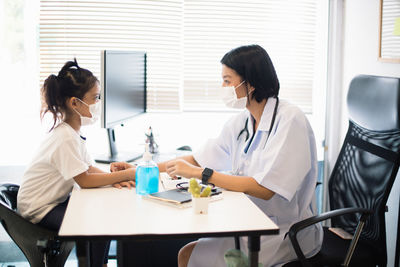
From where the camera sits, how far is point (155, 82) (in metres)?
3.18

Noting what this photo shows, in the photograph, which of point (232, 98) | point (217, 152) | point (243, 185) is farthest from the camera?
point (217, 152)

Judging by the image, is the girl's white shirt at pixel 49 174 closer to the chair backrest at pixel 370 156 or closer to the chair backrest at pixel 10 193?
the chair backrest at pixel 10 193

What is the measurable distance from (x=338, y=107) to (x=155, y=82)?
1.23m

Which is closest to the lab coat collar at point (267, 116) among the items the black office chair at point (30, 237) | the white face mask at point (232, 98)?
the white face mask at point (232, 98)

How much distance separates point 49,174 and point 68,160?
151 millimetres

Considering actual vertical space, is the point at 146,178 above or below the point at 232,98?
below

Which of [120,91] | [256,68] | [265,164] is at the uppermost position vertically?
[256,68]

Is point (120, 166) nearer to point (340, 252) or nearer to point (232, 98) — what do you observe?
point (232, 98)

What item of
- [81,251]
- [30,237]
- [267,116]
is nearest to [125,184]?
[30,237]

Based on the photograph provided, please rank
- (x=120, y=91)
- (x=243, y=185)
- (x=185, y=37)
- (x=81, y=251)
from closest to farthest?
(x=81, y=251) < (x=243, y=185) < (x=120, y=91) < (x=185, y=37)

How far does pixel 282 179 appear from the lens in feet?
6.22

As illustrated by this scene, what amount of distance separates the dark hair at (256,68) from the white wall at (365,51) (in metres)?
0.75

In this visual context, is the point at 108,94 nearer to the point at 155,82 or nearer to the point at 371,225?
the point at 155,82

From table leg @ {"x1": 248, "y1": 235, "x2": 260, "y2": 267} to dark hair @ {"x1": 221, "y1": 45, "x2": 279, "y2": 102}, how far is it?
30.5 inches
